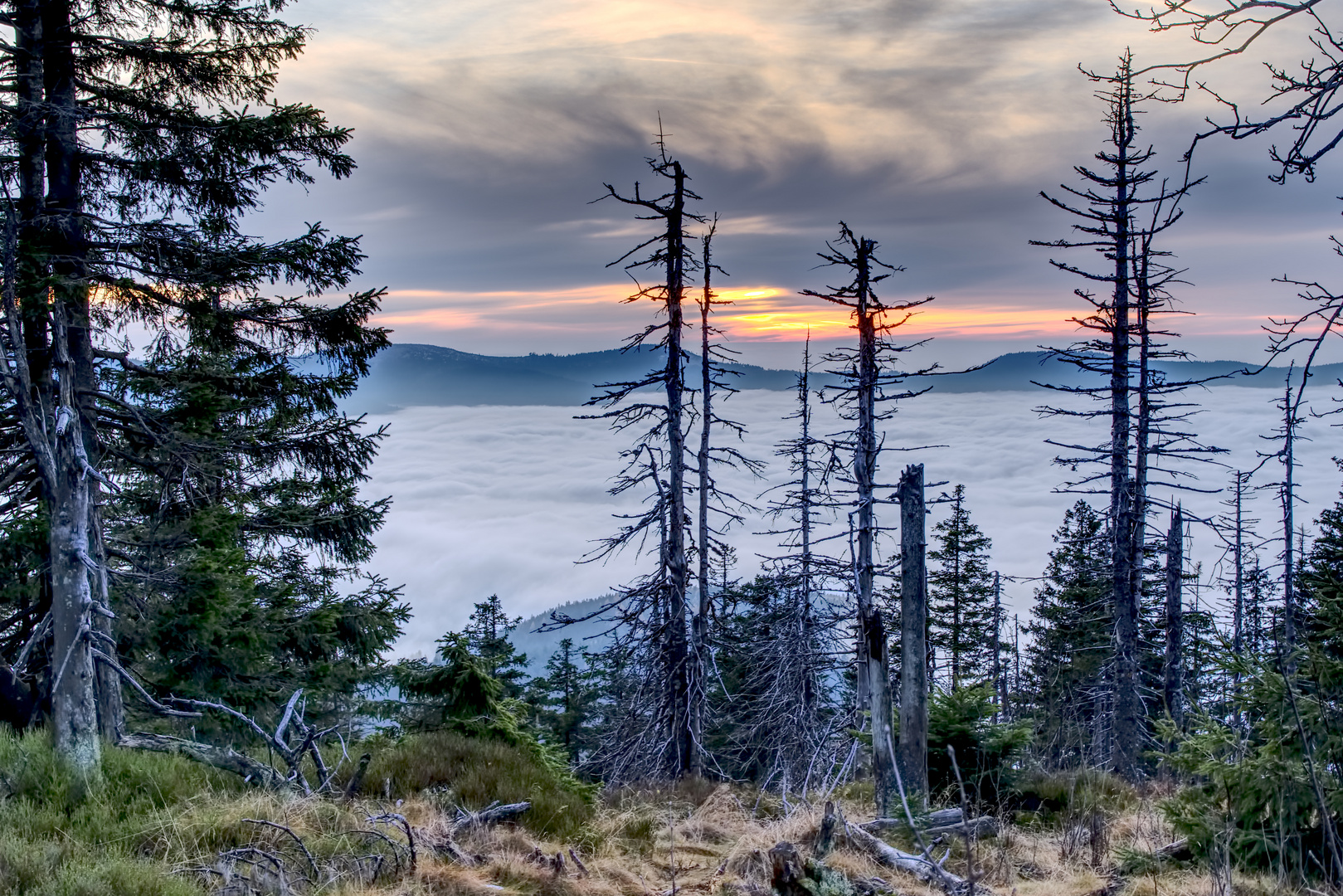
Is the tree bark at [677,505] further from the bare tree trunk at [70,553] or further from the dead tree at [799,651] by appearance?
the bare tree trunk at [70,553]

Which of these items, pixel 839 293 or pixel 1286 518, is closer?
pixel 839 293

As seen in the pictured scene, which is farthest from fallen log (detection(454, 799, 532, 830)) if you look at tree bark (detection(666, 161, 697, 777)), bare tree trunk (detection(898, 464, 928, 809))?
tree bark (detection(666, 161, 697, 777))

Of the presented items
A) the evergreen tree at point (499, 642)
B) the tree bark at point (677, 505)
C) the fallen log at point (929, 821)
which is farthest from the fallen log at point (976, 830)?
the evergreen tree at point (499, 642)

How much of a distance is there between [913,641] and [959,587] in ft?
83.5

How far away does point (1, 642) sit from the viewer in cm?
888

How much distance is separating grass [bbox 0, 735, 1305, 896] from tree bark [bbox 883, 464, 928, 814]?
1074mm

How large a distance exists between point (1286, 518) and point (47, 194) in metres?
29.4

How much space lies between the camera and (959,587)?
107 ft

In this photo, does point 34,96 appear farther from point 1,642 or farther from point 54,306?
point 1,642

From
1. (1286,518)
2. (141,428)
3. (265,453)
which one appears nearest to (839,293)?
(265,453)

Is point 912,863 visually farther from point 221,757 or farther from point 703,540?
point 703,540

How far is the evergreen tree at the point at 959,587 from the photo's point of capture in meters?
32.0

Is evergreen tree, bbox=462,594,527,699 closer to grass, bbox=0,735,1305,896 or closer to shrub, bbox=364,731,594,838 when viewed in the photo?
shrub, bbox=364,731,594,838

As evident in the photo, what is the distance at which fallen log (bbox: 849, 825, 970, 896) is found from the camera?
5617 millimetres
